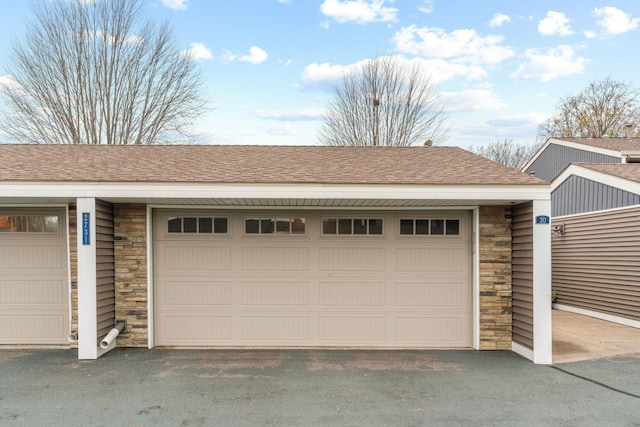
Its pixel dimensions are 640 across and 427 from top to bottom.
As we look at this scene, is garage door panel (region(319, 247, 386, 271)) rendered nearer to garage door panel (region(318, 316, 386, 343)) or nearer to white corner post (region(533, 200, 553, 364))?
garage door panel (region(318, 316, 386, 343))

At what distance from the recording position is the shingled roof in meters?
5.34

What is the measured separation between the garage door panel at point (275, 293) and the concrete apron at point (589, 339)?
12.1 ft

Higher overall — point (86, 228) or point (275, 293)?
point (86, 228)

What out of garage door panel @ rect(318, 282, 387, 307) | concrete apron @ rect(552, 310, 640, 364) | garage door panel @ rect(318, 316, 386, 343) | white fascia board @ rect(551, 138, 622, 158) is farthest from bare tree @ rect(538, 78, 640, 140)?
garage door panel @ rect(318, 316, 386, 343)

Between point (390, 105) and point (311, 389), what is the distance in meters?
15.2

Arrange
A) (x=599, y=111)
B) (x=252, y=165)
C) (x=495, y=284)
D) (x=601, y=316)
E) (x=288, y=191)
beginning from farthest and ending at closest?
(x=599, y=111)
(x=601, y=316)
(x=252, y=165)
(x=495, y=284)
(x=288, y=191)

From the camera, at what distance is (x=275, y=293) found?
604 centimetres

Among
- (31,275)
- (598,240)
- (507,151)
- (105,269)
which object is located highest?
(507,151)

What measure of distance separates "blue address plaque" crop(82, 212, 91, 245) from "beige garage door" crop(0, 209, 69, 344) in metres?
0.99

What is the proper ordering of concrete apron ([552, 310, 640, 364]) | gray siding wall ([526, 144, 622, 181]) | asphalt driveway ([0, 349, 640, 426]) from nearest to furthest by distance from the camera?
asphalt driveway ([0, 349, 640, 426]) < concrete apron ([552, 310, 640, 364]) < gray siding wall ([526, 144, 622, 181])

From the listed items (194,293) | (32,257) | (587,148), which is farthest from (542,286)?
(587,148)

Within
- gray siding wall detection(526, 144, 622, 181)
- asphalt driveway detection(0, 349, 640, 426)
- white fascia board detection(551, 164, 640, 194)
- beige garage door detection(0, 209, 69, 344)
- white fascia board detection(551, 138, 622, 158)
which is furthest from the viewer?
gray siding wall detection(526, 144, 622, 181)

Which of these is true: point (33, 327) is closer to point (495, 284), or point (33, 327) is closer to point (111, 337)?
point (111, 337)

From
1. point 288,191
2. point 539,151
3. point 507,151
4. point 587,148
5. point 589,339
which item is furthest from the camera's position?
point 507,151
